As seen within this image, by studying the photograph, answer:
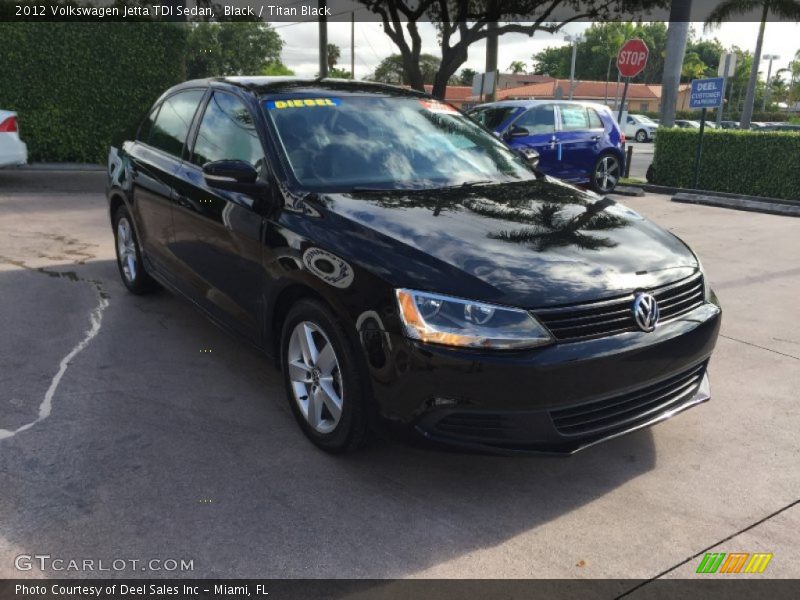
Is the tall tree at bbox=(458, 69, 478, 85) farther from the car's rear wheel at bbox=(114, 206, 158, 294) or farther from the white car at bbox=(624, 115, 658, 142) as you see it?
the car's rear wheel at bbox=(114, 206, 158, 294)

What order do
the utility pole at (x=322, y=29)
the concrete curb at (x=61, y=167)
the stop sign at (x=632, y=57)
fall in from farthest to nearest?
the utility pole at (x=322, y=29) < the stop sign at (x=632, y=57) < the concrete curb at (x=61, y=167)

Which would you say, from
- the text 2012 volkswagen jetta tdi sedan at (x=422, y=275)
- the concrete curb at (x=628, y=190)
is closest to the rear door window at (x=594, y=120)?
the concrete curb at (x=628, y=190)

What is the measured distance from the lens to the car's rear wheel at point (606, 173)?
12.2 meters

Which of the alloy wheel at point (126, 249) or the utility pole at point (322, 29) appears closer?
the alloy wheel at point (126, 249)

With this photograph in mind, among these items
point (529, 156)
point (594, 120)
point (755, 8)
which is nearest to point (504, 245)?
point (529, 156)

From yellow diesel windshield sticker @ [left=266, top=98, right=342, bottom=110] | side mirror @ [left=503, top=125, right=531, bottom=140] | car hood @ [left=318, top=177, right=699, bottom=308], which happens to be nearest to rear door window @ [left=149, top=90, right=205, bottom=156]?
yellow diesel windshield sticker @ [left=266, top=98, right=342, bottom=110]

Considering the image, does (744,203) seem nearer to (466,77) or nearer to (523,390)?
(523,390)

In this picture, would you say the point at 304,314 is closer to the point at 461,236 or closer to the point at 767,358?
the point at 461,236

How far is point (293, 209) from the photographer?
129 inches

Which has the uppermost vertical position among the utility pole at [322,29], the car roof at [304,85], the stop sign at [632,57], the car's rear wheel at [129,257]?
the utility pole at [322,29]

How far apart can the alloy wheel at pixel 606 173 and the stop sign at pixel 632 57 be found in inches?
115

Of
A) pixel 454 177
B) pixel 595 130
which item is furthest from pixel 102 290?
pixel 595 130

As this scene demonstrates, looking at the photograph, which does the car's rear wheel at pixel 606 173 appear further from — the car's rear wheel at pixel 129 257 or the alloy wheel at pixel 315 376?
the alloy wheel at pixel 315 376

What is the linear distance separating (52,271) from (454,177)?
426cm
